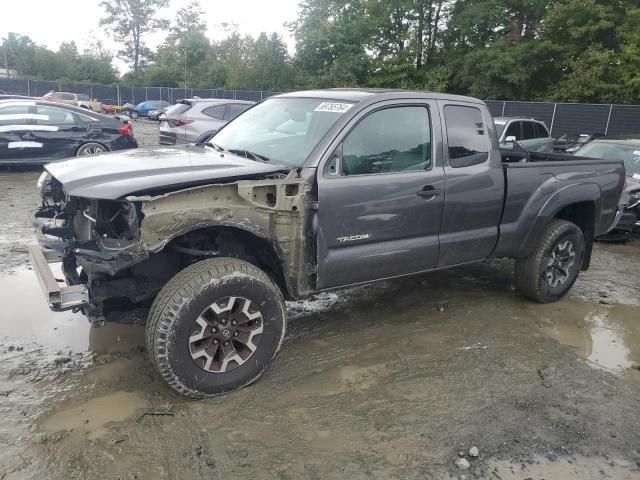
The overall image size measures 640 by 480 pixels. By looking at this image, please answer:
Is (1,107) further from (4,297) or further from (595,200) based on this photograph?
(595,200)

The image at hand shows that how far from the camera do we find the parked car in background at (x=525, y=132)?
11914 millimetres

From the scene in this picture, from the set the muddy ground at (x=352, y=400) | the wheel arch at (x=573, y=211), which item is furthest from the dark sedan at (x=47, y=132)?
the wheel arch at (x=573, y=211)

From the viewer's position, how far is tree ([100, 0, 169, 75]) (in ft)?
217

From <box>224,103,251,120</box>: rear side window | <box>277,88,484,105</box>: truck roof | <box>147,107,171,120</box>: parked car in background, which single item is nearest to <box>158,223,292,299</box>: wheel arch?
<box>277,88,484,105</box>: truck roof

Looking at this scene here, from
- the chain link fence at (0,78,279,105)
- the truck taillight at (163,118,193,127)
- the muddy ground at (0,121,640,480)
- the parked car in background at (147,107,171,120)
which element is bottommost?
the muddy ground at (0,121,640,480)

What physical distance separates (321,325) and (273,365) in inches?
32.7

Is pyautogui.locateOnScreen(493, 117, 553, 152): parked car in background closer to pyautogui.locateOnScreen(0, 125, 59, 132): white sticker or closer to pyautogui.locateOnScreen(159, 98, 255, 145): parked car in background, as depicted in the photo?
pyautogui.locateOnScreen(159, 98, 255, 145): parked car in background

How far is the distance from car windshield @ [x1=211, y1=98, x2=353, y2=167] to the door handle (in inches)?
33.8

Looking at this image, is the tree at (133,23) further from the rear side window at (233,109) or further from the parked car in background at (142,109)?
the rear side window at (233,109)

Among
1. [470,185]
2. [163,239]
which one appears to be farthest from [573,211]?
[163,239]

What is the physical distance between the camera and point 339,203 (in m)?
3.65

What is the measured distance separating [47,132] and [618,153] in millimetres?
10694

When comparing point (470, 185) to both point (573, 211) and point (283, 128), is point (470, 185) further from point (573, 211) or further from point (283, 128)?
point (573, 211)

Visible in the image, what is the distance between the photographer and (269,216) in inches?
137
